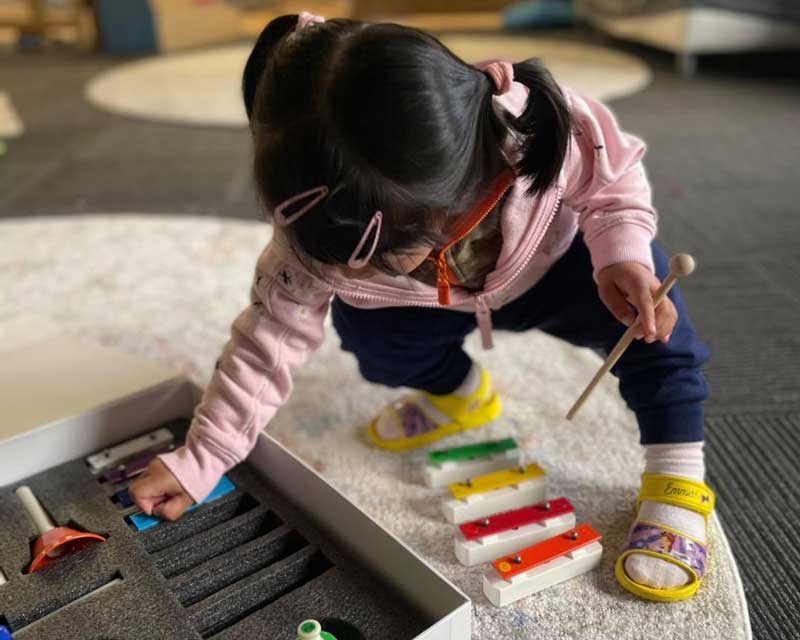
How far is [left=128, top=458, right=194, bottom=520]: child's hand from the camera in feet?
2.14

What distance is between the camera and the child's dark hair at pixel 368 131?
471mm

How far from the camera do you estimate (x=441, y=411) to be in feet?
2.82

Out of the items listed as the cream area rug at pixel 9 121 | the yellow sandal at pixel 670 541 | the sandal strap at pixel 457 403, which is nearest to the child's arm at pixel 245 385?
the sandal strap at pixel 457 403

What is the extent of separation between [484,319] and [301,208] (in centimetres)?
31

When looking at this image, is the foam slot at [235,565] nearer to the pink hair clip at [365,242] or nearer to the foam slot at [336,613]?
the foam slot at [336,613]

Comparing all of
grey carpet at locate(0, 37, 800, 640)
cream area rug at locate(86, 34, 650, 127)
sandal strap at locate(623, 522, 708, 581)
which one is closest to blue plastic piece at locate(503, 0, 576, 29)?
cream area rug at locate(86, 34, 650, 127)

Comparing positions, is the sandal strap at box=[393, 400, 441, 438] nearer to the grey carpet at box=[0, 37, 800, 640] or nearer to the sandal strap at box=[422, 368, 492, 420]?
the sandal strap at box=[422, 368, 492, 420]

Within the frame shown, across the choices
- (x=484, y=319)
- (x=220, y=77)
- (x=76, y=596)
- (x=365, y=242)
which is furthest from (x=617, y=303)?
(x=220, y=77)

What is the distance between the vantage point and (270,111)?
496 millimetres

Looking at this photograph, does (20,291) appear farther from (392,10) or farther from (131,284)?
(392,10)

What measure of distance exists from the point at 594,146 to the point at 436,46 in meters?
0.21

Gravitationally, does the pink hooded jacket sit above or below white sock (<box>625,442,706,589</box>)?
above

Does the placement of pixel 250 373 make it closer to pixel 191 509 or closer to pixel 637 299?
pixel 191 509

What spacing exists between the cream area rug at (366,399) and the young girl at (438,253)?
0.03 m
